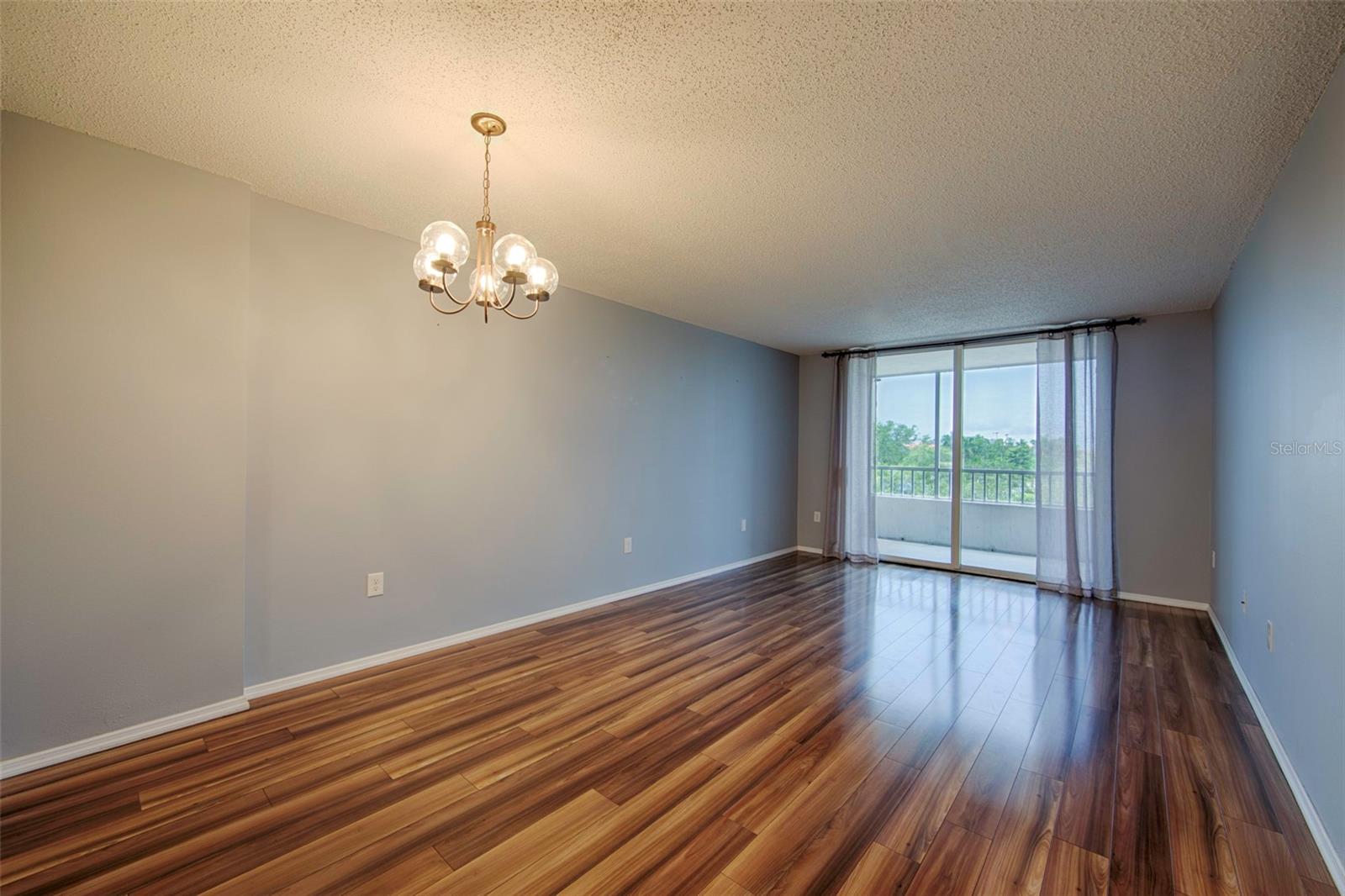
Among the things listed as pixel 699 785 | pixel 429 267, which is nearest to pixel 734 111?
pixel 429 267

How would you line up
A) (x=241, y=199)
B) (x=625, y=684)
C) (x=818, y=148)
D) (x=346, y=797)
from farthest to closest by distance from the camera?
(x=625, y=684) → (x=241, y=199) → (x=818, y=148) → (x=346, y=797)

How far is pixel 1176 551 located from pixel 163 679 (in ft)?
20.6

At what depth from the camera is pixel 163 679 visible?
2156 mm

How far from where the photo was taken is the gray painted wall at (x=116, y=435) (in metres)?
1.89

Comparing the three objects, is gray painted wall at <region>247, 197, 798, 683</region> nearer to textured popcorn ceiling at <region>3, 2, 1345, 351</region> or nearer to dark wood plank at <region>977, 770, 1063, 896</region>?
textured popcorn ceiling at <region>3, 2, 1345, 351</region>

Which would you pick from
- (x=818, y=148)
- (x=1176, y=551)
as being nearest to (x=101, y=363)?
(x=818, y=148)

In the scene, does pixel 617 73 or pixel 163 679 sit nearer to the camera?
pixel 617 73

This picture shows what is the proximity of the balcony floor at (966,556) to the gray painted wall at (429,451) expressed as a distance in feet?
8.12

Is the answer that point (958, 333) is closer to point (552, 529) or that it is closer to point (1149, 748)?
point (1149, 748)

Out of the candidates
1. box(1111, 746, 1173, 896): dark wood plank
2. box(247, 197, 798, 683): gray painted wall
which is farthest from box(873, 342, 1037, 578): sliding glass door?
box(1111, 746, 1173, 896): dark wood plank

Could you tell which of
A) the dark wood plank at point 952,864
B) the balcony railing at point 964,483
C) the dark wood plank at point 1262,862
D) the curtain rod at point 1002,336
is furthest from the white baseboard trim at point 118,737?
the curtain rod at point 1002,336

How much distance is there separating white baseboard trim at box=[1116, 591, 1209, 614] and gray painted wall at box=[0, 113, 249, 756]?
5.91 meters

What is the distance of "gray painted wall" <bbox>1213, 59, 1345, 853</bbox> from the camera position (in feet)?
5.01

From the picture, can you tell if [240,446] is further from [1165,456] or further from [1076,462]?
[1165,456]
